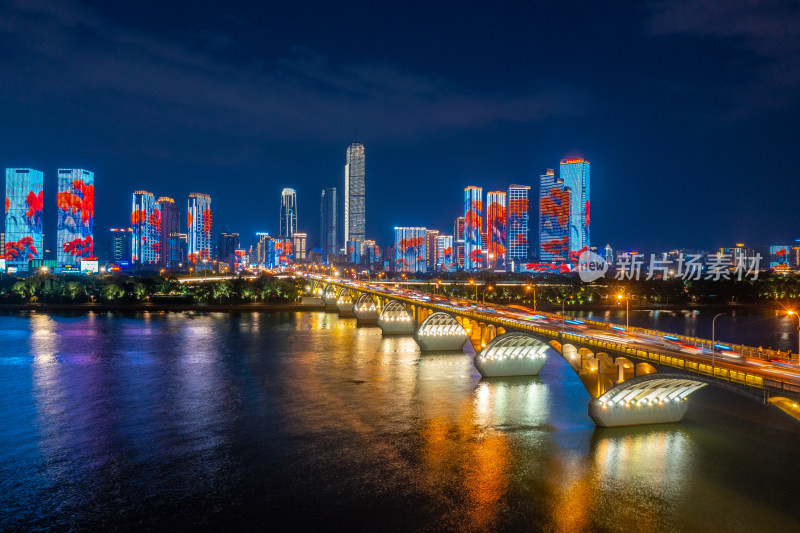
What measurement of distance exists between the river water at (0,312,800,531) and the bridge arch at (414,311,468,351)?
1219cm

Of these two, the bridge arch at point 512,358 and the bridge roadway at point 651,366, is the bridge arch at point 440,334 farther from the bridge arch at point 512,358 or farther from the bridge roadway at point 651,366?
the bridge roadway at point 651,366

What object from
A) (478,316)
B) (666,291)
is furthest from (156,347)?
(666,291)

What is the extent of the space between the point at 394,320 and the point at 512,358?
3276 centimetres

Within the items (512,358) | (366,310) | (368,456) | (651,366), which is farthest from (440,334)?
(651,366)

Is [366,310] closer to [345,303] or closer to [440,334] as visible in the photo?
[345,303]

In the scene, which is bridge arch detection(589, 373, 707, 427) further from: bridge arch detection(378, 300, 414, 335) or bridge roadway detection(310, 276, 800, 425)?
bridge arch detection(378, 300, 414, 335)

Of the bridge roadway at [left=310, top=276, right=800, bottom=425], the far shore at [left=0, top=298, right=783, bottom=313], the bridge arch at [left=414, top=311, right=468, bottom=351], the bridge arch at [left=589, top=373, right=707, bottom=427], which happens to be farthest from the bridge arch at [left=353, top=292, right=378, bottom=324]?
the bridge arch at [left=589, top=373, right=707, bottom=427]

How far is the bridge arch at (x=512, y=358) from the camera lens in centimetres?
4588

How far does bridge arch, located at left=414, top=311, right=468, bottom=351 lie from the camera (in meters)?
61.7

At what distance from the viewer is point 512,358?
154 ft

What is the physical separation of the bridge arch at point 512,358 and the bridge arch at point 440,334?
1462 cm

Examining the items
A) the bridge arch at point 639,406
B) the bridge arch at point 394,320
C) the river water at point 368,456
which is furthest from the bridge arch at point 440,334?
the bridge arch at point 639,406

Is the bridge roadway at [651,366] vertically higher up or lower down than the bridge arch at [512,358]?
higher up

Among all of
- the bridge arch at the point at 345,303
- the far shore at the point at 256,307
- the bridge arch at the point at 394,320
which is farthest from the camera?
the far shore at the point at 256,307
